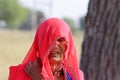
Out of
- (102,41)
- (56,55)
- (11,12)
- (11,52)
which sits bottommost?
(11,12)

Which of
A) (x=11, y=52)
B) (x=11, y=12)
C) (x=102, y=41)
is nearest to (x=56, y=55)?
(x=102, y=41)

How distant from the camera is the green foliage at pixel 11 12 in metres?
71.2

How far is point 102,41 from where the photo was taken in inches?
209

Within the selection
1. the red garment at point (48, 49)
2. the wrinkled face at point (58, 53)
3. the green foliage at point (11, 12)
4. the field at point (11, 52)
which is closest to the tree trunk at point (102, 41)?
the red garment at point (48, 49)

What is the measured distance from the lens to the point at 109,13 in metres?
→ 5.32

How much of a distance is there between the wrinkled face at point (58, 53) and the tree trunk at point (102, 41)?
1704 millimetres

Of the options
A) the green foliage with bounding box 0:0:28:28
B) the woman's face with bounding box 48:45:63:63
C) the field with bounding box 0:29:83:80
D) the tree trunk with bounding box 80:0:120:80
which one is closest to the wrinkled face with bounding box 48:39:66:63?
the woman's face with bounding box 48:45:63:63

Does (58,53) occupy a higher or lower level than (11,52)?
higher

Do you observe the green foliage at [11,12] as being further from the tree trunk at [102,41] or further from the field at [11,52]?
the tree trunk at [102,41]

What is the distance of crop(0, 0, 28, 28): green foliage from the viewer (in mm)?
71250

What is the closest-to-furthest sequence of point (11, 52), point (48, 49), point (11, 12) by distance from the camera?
point (48, 49) → point (11, 52) → point (11, 12)

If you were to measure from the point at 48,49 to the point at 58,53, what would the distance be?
10 centimetres

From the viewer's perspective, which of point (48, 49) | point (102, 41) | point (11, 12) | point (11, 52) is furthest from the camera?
point (11, 12)

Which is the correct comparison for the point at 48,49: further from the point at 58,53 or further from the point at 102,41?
the point at 102,41
